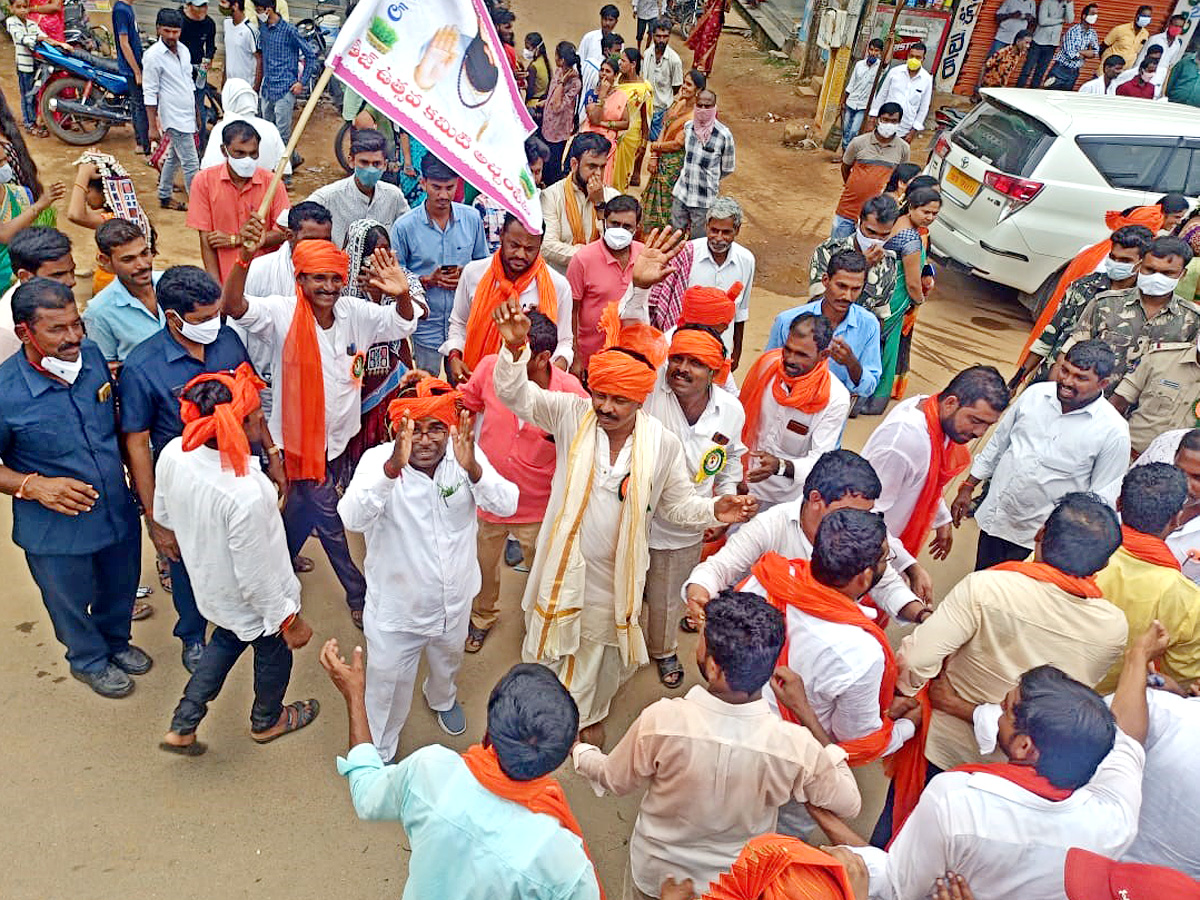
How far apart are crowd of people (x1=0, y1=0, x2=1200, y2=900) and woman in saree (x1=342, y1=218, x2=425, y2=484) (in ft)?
0.08

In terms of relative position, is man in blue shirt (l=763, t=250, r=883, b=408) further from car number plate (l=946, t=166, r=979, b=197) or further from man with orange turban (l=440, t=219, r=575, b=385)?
car number plate (l=946, t=166, r=979, b=197)

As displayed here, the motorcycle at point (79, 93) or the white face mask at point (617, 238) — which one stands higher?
the motorcycle at point (79, 93)

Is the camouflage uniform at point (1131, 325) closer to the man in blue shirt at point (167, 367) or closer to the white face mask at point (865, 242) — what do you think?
the white face mask at point (865, 242)

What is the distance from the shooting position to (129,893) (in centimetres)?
315

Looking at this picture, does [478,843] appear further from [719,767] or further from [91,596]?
[91,596]

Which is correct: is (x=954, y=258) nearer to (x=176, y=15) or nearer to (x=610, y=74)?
(x=610, y=74)

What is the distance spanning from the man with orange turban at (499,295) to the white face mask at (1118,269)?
3.53 m

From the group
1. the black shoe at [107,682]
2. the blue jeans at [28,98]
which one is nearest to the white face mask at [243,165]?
the black shoe at [107,682]

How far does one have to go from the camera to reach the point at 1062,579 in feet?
9.27

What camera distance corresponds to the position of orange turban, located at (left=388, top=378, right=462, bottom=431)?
307cm

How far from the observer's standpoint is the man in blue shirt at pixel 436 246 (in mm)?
5082

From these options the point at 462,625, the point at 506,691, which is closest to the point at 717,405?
the point at 462,625

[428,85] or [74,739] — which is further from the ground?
[428,85]

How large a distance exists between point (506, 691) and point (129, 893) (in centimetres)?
207
